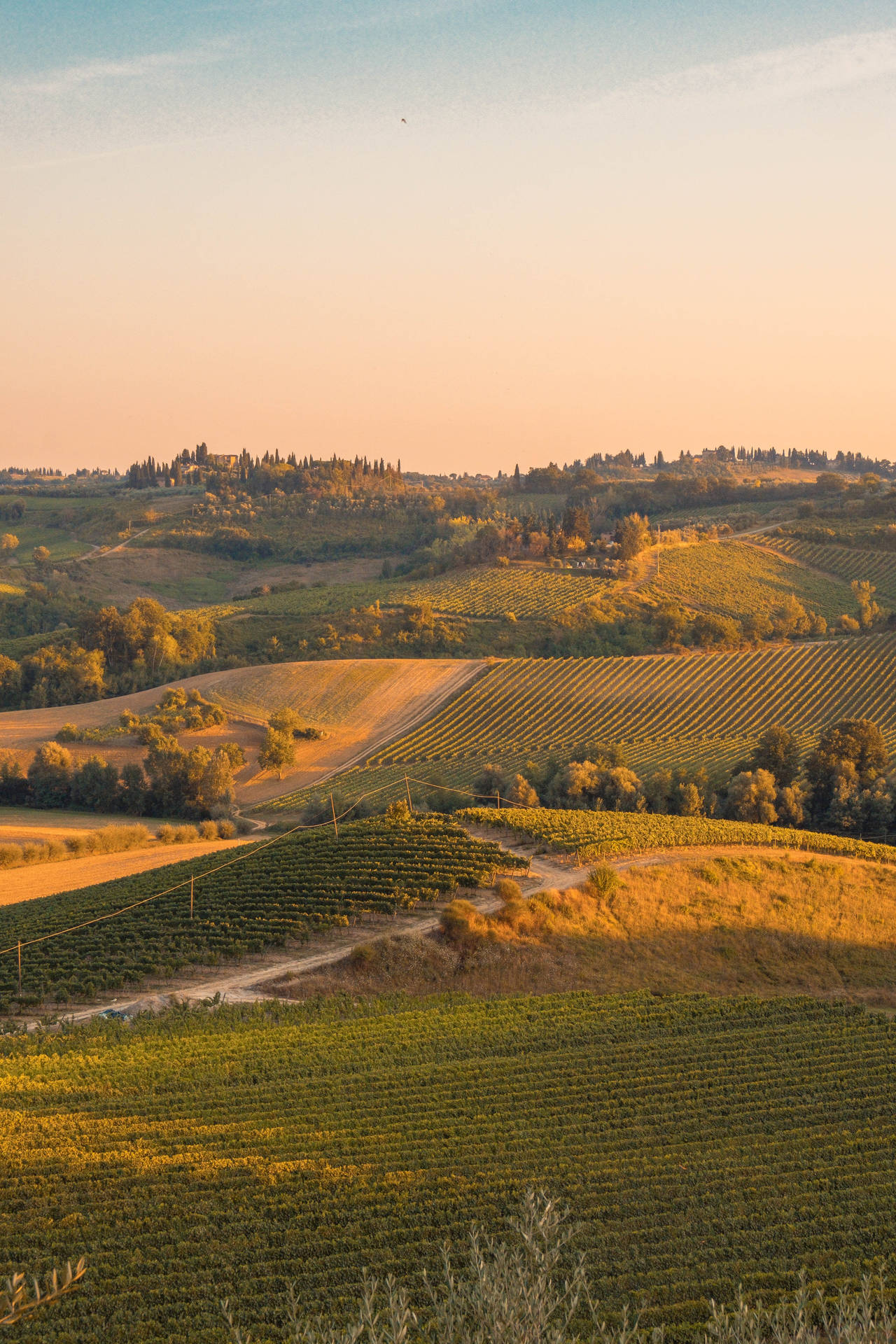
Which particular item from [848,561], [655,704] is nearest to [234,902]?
[655,704]

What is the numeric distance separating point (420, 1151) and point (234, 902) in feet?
59.0

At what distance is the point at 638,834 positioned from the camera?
151 feet

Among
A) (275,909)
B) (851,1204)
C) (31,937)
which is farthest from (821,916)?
(31,937)

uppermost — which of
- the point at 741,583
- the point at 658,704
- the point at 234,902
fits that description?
the point at 741,583

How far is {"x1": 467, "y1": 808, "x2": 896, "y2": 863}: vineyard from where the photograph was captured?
44094mm

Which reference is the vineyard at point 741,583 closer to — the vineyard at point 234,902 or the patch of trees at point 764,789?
the patch of trees at point 764,789

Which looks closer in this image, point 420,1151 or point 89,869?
point 420,1151

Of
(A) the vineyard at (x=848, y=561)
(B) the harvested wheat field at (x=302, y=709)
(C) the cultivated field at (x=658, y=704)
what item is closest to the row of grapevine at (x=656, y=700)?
(C) the cultivated field at (x=658, y=704)

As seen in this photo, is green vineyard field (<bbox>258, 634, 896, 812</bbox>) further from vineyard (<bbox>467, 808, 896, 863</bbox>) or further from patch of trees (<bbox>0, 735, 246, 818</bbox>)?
vineyard (<bbox>467, 808, 896, 863</bbox>)

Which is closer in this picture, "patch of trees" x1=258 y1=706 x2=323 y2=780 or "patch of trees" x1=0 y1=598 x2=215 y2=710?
"patch of trees" x1=258 y1=706 x2=323 y2=780

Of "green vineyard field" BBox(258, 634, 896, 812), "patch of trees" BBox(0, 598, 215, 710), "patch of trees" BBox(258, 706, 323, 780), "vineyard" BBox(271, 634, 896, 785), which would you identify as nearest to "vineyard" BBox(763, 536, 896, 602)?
"green vineyard field" BBox(258, 634, 896, 812)

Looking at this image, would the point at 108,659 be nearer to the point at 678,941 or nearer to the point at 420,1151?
the point at 678,941

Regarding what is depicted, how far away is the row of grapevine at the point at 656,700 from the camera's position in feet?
240

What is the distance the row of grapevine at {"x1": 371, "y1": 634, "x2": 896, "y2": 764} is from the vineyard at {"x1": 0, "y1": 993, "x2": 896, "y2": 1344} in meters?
41.6
